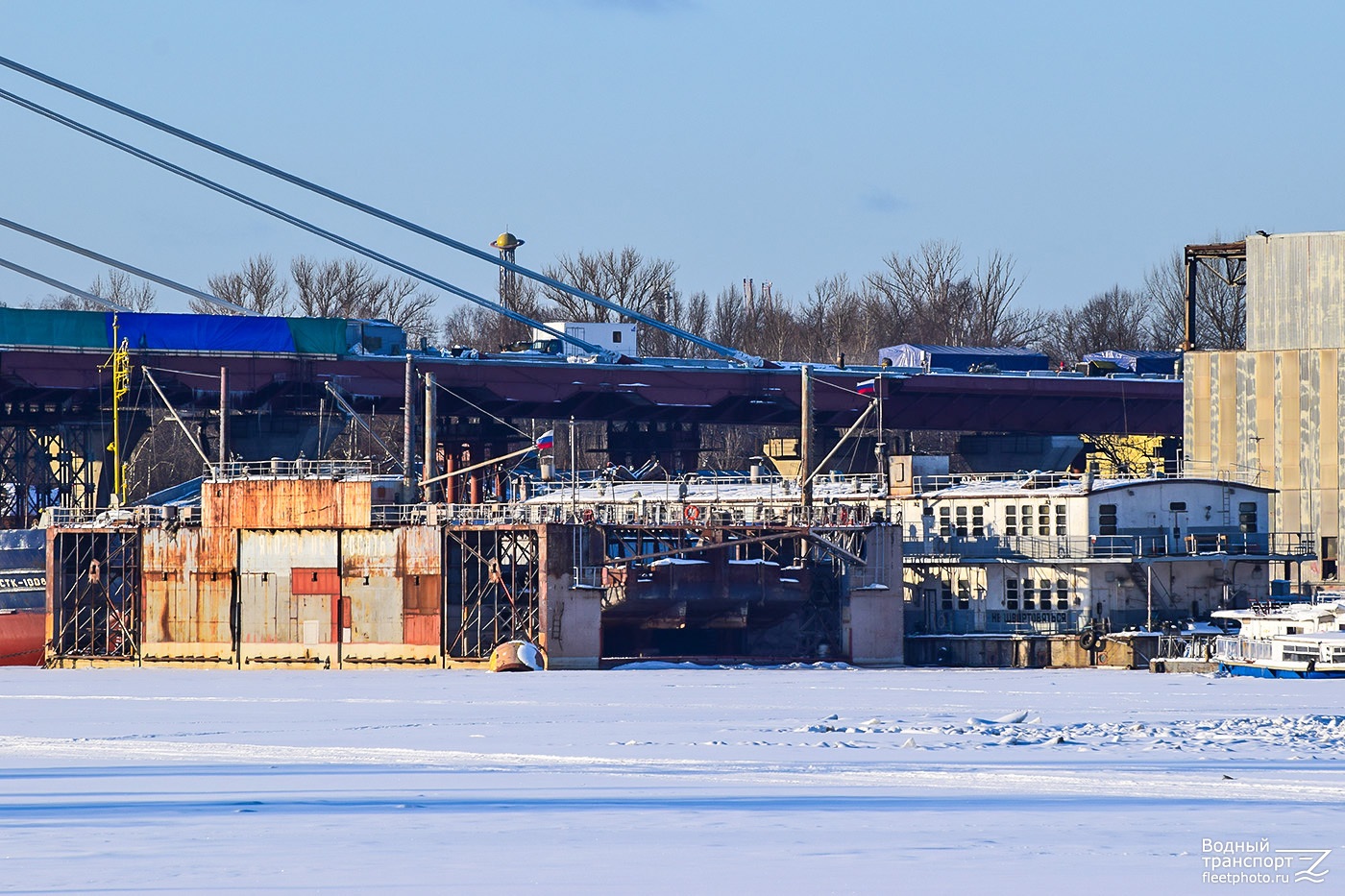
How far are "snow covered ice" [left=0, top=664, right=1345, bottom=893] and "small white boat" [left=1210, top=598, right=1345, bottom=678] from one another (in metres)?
9.86

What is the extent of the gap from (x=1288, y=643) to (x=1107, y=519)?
538 inches

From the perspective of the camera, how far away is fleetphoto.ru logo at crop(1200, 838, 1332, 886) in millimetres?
20406

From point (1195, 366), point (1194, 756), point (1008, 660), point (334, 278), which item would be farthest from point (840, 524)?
point (334, 278)

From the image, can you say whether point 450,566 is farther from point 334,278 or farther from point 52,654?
point 334,278

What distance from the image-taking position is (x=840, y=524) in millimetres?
69750

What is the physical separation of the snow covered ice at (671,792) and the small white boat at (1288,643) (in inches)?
388

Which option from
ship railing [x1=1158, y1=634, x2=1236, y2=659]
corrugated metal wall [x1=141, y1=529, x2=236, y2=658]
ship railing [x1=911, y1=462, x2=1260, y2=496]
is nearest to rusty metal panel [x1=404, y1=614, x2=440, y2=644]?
corrugated metal wall [x1=141, y1=529, x2=236, y2=658]

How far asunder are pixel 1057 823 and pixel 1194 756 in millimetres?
8311

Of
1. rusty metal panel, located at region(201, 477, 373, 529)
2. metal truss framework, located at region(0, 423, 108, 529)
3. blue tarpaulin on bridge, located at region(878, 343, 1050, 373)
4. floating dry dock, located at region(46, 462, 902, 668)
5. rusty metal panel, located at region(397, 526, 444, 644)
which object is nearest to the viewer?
floating dry dock, located at region(46, 462, 902, 668)

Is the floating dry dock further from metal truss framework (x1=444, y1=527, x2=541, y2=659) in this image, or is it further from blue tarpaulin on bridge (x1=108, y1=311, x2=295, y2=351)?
blue tarpaulin on bridge (x1=108, y1=311, x2=295, y2=351)

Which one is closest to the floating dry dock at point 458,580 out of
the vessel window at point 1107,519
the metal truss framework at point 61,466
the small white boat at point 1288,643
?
the vessel window at point 1107,519

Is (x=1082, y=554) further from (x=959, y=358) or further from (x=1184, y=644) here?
(x=959, y=358)

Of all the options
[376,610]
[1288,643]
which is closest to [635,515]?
[376,610]

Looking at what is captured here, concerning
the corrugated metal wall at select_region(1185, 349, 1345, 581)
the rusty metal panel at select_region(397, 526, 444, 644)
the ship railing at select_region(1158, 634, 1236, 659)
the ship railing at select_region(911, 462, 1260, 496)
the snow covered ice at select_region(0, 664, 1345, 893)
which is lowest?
the ship railing at select_region(1158, 634, 1236, 659)
